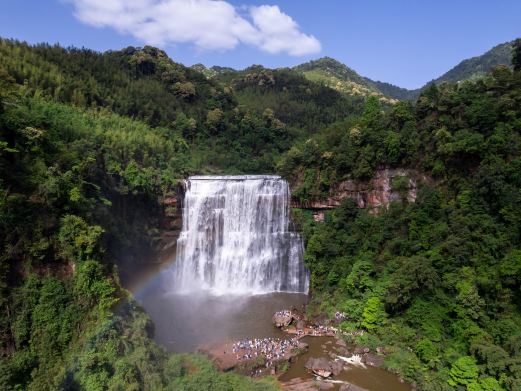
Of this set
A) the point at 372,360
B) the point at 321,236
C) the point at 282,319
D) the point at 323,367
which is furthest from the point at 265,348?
the point at 321,236

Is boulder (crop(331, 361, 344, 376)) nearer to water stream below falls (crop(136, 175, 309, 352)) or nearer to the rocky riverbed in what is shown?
the rocky riverbed

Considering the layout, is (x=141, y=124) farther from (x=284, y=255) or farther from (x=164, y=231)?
(x=284, y=255)

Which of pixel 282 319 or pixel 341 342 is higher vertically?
pixel 282 319

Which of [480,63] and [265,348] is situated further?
[480,63]

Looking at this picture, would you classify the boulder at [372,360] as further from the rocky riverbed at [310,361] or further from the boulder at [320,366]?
the boulder at [320,366]

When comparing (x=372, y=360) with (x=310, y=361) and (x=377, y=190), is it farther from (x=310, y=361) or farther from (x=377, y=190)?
(x=377, y=190)
